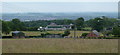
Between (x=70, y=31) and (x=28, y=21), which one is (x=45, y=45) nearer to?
(x=28, y=21)

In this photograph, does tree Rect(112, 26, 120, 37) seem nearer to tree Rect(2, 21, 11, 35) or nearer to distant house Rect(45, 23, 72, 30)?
distant house Rect(45, 23, 72, 30)

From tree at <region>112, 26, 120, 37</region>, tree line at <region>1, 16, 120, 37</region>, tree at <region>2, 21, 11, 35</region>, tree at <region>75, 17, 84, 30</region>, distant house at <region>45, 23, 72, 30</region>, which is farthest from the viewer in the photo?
tree at <region>75, 17, 84, 30</region>

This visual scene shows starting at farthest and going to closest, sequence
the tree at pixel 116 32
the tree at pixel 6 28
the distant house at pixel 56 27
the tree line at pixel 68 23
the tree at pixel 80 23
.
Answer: the tree at pixel 80 23 → the distant house at pixel 56 27 → the tree line at pixel 68 23 → the tree at pixel 116 32 → the tree at pixel 6 28

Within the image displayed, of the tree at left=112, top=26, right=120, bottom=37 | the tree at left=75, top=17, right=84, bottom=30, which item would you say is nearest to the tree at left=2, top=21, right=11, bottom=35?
the tree at left=75, top=17, right=84, bottom=30

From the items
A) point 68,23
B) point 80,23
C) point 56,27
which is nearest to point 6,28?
point 56,27

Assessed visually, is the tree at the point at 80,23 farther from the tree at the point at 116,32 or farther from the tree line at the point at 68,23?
the tree at the point at 116,32

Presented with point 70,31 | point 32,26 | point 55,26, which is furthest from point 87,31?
point 32,26

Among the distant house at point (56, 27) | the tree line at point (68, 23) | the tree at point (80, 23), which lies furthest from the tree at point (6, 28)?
the tree at point (80, 23)

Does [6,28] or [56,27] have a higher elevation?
[6,28]

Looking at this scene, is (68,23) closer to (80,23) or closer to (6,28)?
(80,23)

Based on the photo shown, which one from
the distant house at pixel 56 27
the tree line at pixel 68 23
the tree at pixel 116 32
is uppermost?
the tree line at pixel 68 23

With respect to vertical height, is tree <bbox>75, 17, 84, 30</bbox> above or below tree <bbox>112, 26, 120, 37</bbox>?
above
